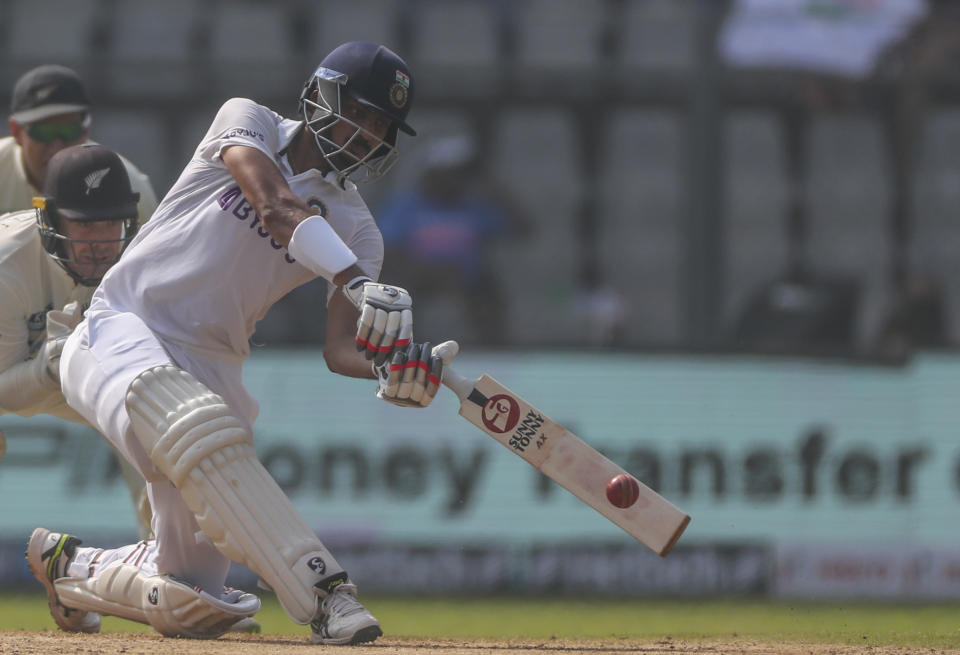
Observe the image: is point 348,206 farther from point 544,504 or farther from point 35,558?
point 544,504

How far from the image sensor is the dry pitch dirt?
13.7ft

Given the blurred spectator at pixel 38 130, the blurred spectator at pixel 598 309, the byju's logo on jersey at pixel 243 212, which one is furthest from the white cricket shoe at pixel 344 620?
the blurred spectator at pixel 598 309

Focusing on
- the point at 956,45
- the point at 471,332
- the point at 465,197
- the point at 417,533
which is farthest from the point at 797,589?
the point at 956,45

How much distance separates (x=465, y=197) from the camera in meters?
10.4

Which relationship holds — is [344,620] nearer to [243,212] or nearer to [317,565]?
[317,565]

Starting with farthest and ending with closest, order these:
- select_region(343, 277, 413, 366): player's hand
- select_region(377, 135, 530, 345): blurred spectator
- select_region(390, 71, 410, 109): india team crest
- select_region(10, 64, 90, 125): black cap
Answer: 1. select_region(377, 135, 530, 345): blurred spectator
2. select_region(10, 64, 90, 125): black cap
3. select_region(390, 71, 410, 109): india team crest
4. select_region(343, 277, 413, 366): player's hand

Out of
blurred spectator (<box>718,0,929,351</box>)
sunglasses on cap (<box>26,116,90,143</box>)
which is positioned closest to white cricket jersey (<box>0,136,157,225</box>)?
sunglasses on cap (<box>26,116,90,143</box>)

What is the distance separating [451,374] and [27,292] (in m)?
1.87

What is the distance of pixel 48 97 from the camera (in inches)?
254

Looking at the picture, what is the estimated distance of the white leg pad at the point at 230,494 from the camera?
4.12m

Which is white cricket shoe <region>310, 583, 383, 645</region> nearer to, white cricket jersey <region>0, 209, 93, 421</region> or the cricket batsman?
the cricket batsman

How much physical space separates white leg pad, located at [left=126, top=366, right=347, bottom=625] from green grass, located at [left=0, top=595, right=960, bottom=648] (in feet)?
7.34

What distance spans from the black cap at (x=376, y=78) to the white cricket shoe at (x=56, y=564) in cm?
184

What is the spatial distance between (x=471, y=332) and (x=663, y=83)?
226cm
